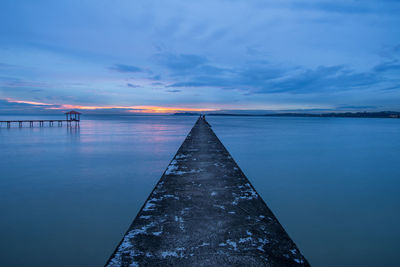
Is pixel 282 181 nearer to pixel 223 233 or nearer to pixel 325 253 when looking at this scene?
pixel 325 253

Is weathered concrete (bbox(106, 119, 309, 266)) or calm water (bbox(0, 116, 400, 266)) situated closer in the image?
weathered concrete (bbox(106, 119, 309, 266))

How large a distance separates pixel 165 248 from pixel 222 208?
1.03 m

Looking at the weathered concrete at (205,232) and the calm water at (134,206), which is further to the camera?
the calm water at (134,206)

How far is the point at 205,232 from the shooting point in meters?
2.21

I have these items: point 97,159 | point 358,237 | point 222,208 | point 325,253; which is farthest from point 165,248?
point 97,159

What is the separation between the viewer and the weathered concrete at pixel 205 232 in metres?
1.83

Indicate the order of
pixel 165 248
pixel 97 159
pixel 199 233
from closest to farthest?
pixel 165 248 < pixel 199 233 < pixel 97 159

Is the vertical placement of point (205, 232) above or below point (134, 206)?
above

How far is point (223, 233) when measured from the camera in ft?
7.21

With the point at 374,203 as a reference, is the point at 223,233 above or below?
above

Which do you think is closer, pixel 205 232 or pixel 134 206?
pixel 205 232

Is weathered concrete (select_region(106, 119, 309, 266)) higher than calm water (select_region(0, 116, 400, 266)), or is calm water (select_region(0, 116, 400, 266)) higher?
weathered concrete (select_region(106, 119, 309, 266))

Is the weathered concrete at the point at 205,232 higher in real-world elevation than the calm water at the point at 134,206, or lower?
higher

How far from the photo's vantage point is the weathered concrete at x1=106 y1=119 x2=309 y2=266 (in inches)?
72.0
